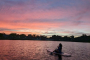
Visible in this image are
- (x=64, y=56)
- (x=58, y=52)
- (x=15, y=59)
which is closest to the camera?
(x=15, y=59)

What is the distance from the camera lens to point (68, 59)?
119ft

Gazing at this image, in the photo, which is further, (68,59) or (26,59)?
(68,59)

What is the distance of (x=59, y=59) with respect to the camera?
3603 centimetres

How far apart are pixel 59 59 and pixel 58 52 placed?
7.90 metres

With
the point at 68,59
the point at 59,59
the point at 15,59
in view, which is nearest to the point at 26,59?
the point at 15,59

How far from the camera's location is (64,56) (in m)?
41.0

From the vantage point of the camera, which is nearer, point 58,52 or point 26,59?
point 26,59

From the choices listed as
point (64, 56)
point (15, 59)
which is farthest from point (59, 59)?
point (15, 59)

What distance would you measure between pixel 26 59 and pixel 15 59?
10.9ft

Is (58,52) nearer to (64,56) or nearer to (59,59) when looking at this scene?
(64,56)

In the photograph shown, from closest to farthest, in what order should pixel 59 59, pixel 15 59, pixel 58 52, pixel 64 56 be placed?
pixel 15 59 → pixel 59 59 → pixel 64 56 → pixel 58 52

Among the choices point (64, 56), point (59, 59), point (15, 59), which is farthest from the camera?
point (64, 56)

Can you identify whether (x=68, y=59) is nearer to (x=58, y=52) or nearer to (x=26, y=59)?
(x=58, y=52)

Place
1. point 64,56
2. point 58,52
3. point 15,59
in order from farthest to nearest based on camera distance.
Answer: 1. point 58,52
2. point 64,56
3. point 15,59
